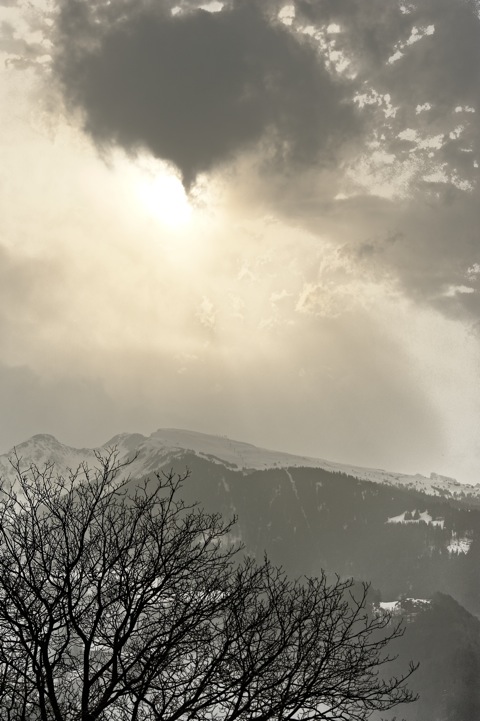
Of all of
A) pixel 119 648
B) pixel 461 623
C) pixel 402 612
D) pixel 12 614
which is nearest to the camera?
pixel 119 648

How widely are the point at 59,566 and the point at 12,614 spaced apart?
1.44 metres

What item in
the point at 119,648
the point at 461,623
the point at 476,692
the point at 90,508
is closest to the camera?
the point at 119,648

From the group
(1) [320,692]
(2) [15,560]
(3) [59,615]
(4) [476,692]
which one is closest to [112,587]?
(3) [59,615]

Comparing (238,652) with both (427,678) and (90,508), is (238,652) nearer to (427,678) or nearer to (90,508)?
(90,508)

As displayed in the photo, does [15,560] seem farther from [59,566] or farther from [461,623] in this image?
[461,623]

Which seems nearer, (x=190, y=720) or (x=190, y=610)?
(x=190, y=720)

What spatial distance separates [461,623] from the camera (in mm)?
158500

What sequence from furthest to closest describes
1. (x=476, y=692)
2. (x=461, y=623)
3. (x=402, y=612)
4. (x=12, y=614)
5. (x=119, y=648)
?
(x=402, y=612) → (x=461, y=623) → (x=476, y=692) → (x=12, y=614) → (x=119, y=648)

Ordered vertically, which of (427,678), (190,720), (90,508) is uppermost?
(427,678)

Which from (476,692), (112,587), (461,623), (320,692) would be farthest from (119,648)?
(461,623)

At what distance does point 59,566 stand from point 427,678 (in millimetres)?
162619

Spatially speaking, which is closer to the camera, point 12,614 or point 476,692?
point 12,614

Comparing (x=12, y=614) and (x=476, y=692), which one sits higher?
(x=476, y=692)

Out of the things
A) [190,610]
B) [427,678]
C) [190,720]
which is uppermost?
[427,678]
